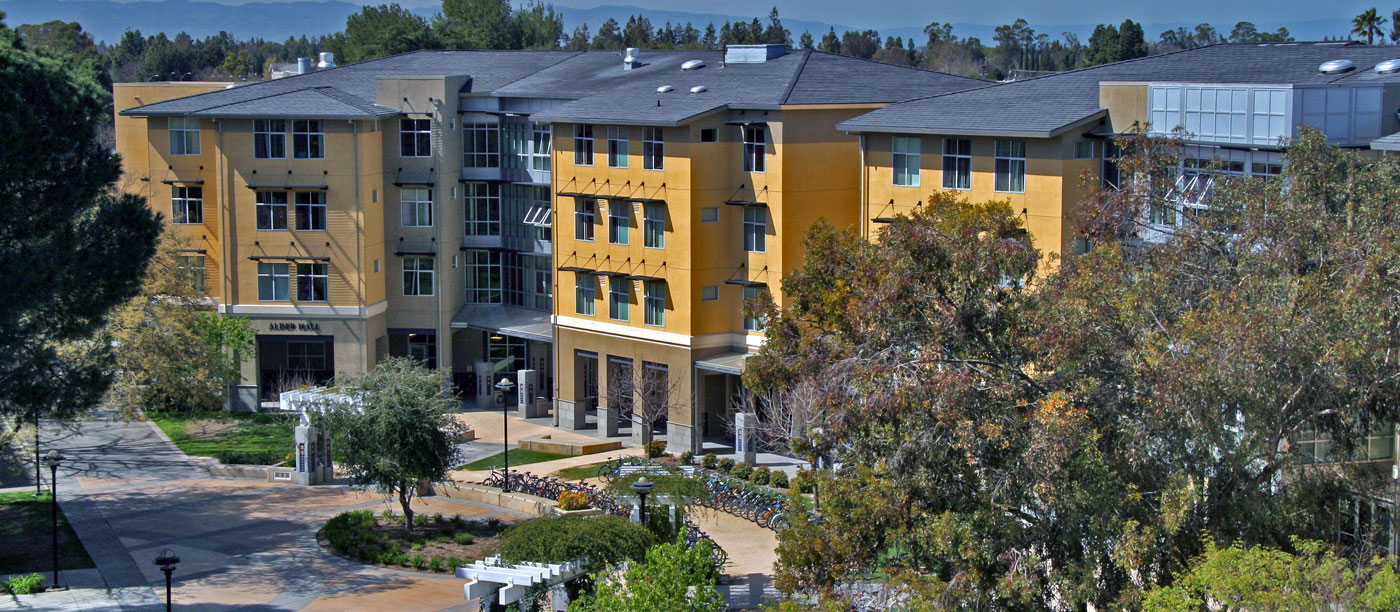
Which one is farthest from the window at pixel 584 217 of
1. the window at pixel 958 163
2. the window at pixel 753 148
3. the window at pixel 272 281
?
the window at pixel 958 163

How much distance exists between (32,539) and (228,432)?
15047mm

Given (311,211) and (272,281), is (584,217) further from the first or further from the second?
(272,281)

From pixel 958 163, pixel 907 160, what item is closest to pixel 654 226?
pixel 907 160

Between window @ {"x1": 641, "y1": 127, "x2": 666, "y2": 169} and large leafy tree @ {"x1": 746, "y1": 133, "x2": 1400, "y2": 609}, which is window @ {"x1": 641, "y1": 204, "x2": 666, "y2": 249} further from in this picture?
large leafy tree @ {"x1": 746, "y1": 133, "x2": 1400, "y2": 609}

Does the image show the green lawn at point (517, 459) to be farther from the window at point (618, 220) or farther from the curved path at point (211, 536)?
the window at point (618, 220)

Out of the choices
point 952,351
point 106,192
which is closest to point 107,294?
point 106,192

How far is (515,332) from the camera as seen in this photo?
57562 mm

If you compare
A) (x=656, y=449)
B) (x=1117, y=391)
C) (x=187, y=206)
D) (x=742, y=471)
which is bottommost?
(x=656, y=449)

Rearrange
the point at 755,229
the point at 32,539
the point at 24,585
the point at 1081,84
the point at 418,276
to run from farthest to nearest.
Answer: the point at 418,276, the point at 755,229, the point at 1081,84, the point at 32,539, the point at 24,585

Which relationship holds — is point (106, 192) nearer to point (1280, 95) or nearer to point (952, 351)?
point (952, 351)

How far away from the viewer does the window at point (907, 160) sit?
151 ft

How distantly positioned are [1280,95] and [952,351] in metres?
16.8

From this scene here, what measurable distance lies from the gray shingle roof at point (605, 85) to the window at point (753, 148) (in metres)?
1.03

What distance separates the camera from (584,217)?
53875mm
